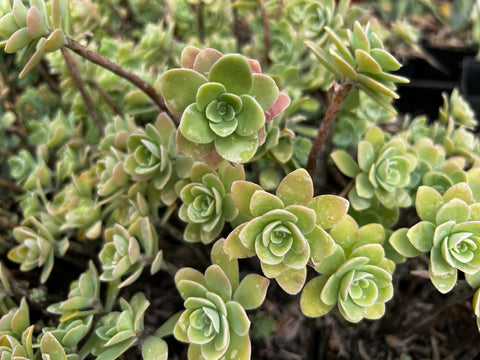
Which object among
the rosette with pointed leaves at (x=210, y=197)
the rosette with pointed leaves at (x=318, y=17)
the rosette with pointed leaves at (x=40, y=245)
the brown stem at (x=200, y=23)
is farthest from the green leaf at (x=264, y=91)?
the brown stem at (x=200, y=23)

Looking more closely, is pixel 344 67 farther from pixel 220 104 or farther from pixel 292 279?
pixel 292 279

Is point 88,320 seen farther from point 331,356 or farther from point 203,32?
point 203,32

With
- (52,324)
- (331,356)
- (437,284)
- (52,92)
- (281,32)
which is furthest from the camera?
(52,92)

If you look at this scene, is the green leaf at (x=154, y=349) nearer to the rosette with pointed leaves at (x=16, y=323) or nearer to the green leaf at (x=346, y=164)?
the rosette with pointed leaves at (x=16, y=323)

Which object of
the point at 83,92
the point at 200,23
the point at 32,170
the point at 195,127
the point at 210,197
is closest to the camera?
the point at 195,127

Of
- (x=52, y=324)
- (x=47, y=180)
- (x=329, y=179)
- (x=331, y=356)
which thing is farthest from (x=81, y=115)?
(x=331, y=356)

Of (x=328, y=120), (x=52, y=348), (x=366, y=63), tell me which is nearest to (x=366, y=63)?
(x=366, y=63)
